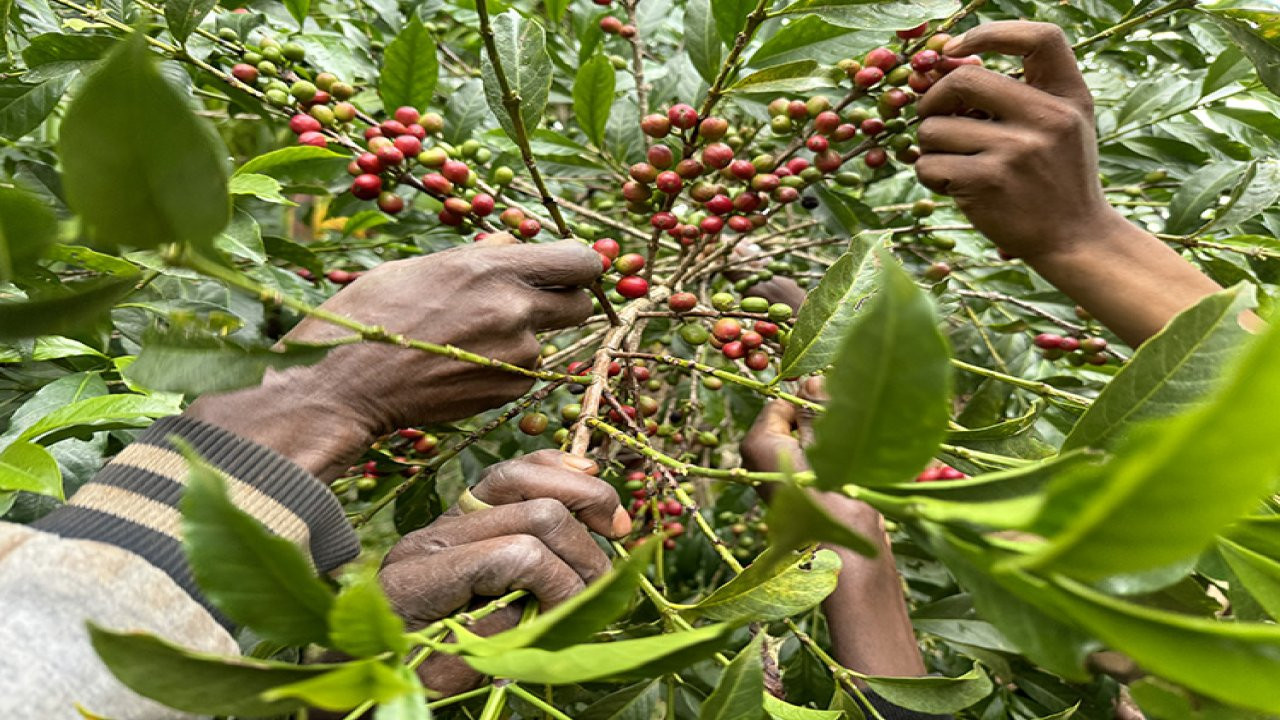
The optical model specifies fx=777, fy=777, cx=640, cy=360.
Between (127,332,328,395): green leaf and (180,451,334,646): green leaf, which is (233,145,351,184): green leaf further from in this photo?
(180,451,334,646): green leaf

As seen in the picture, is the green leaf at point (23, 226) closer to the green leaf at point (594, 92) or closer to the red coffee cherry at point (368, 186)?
the red coffee cherry at point (368, 186)

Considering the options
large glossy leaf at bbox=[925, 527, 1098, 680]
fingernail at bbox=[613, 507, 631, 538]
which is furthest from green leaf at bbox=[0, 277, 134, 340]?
fingernail at bbox=[613, 507, 631, 538]

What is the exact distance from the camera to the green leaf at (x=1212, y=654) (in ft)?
0.95

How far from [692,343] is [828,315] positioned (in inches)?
15.4

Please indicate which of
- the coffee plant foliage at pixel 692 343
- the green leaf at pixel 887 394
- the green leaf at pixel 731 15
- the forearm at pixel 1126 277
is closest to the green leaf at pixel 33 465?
the coffee plant foliage at pixel 692 343

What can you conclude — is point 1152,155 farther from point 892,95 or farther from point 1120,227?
point 892,95

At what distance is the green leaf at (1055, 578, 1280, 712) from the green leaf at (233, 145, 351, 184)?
1.03 meters

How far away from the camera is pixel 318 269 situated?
151 centimetres

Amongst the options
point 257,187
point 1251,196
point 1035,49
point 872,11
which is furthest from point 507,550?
point 1251,196

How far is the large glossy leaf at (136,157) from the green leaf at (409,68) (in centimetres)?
83

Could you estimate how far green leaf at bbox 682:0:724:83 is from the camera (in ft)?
3.66

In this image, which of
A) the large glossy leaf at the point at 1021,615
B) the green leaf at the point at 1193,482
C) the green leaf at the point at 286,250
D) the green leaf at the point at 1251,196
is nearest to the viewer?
the green leaf at the point at 1193,482

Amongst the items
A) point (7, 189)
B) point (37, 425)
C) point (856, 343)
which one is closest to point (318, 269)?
point (37, 425)

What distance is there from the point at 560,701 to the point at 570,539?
0.95 feet
